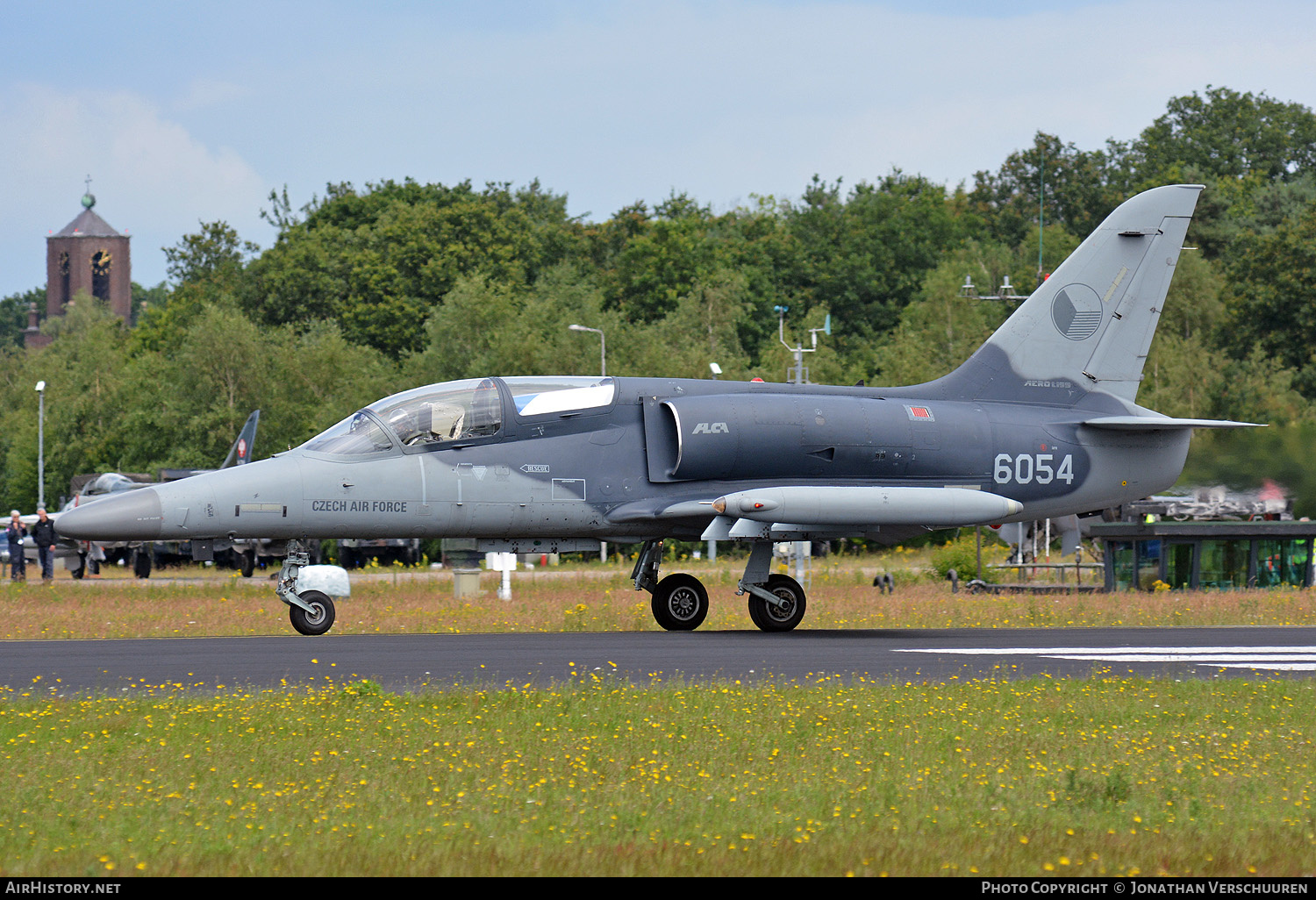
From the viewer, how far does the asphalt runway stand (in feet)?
41.9

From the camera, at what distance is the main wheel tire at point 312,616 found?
17375mm

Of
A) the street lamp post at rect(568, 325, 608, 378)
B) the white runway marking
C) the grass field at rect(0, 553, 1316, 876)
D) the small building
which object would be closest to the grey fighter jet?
the white runway marking

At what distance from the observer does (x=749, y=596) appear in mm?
18844

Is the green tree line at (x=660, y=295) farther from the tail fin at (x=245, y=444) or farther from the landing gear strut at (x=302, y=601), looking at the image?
the landing gear strut at (x=302, y=601)

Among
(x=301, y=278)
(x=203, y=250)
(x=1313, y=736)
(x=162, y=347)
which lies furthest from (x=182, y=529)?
(x=203, y=250)

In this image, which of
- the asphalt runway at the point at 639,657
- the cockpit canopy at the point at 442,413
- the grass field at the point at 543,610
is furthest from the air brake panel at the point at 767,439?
the grass field at the point at 543,610

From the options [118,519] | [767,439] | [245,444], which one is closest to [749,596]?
[767,439]

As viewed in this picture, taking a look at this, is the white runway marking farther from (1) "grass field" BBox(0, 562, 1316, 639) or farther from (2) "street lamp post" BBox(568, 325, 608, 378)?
(2) "street lamp post" BBox(568, 325, 608, 378)

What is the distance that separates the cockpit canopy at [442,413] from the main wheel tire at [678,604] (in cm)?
265

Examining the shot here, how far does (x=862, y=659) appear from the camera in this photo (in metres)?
14.6

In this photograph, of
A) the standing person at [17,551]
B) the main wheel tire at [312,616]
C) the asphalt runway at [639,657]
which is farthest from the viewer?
the standing person at [17,551]

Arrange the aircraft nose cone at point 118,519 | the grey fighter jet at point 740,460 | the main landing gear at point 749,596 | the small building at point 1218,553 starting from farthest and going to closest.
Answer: the small building at point 1218,553 → the main landing gear at point 749,596 → the grey fighter jet at point 740,460 → the aircraft nose cone at point 118,519
